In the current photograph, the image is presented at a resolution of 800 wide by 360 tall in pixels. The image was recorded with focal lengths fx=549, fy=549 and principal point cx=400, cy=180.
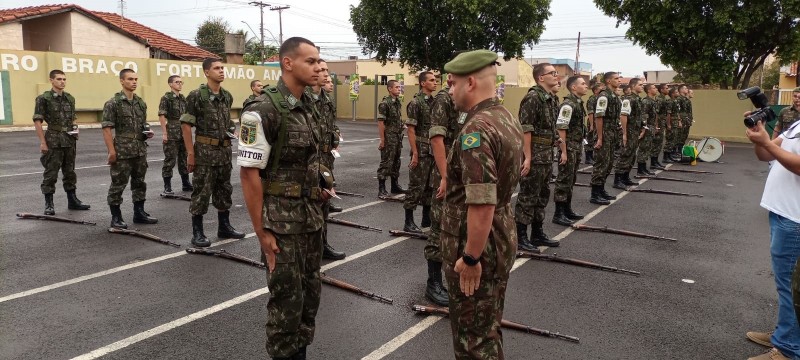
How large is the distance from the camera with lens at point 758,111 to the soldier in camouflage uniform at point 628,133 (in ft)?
22.6

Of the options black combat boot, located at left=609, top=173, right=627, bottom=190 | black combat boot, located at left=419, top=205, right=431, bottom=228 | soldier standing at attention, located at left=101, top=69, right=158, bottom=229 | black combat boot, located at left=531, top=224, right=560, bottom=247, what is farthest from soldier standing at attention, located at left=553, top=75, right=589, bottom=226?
soldier standing at attention, located at left=101, top=69, right=158, bottom=229

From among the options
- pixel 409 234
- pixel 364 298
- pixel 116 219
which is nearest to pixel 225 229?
pixel 116 219

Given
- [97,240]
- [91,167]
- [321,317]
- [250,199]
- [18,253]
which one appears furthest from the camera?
[91,167]

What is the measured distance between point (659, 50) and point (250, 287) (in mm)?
21781

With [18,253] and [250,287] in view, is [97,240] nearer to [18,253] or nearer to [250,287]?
[18,253]

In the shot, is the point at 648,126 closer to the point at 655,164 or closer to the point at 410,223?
the point at 655,164

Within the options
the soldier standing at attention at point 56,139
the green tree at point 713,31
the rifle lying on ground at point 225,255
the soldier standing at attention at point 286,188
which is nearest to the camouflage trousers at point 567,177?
the rifle lying on ground at point 225,255

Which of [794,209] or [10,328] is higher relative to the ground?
[794,209]

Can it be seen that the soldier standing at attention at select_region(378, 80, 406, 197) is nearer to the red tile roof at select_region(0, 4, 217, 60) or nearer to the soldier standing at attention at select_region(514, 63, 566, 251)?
the soldier standing at attention at select_region(514, 63, 566, 251)

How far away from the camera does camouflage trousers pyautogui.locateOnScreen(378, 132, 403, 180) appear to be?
384 inches

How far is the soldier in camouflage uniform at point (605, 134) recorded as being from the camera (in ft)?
30.7

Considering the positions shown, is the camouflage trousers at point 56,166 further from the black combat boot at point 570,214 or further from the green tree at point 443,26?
the green tree at point 443,26

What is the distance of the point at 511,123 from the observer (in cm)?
283

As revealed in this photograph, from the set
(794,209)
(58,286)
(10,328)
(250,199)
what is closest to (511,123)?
(250,199)
